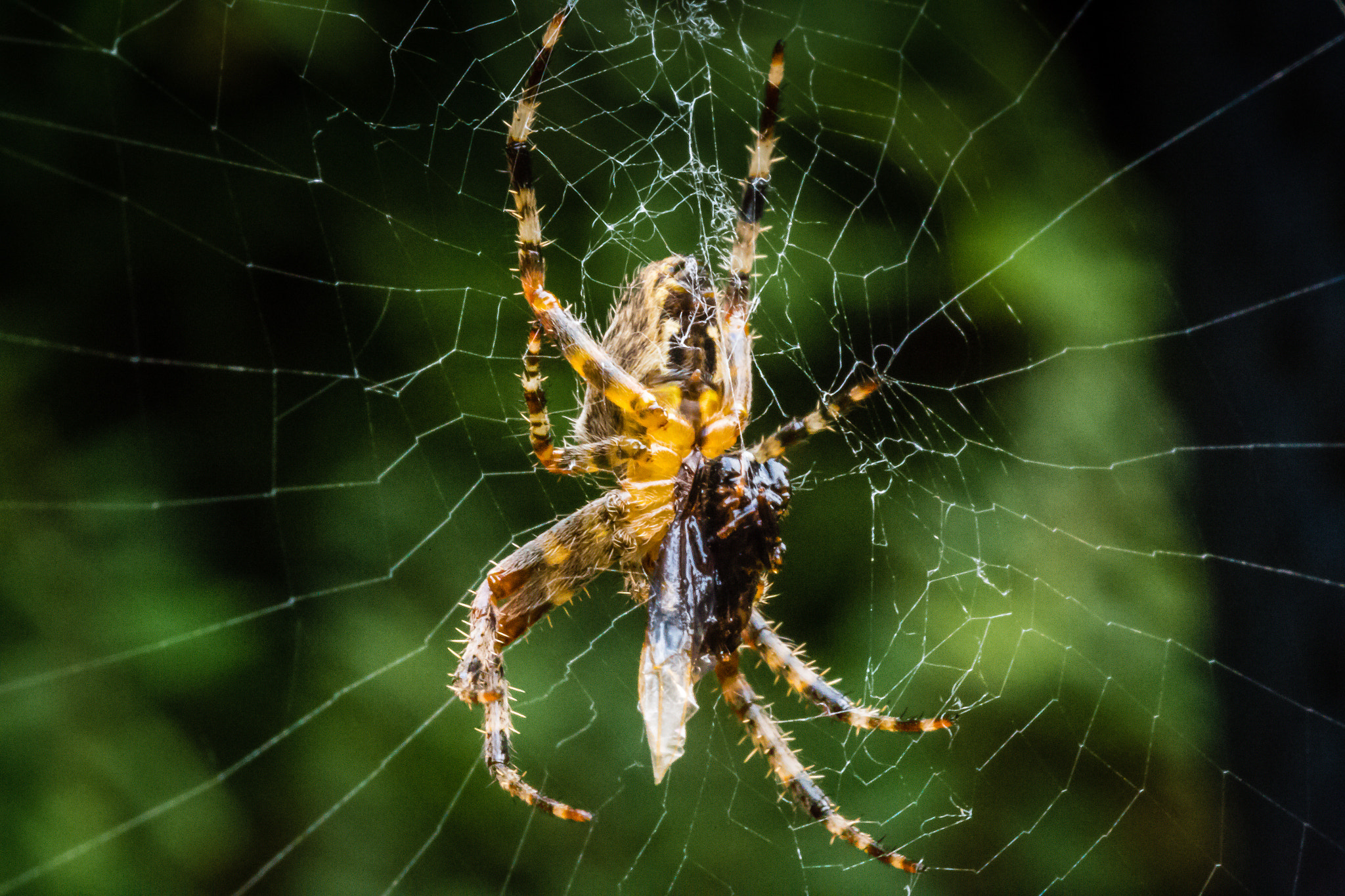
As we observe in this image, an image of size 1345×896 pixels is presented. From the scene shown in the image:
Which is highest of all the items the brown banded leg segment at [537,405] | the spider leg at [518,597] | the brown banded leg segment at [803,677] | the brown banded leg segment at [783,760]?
the brown banded leg segment at [537,405]

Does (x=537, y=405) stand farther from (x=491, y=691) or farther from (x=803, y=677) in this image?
(x=803, y=677)

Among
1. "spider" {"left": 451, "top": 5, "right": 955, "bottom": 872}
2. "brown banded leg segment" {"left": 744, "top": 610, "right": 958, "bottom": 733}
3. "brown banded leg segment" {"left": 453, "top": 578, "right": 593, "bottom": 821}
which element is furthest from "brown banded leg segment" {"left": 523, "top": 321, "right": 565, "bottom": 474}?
"brown banded leg segment" {"left": 744, "top": 610, "right": 958, "bottom": 733}

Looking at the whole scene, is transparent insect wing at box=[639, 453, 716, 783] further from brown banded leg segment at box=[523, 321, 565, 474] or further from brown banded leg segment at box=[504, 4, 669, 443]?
brown banded leg segment at box=[523, 321, 565, 474]

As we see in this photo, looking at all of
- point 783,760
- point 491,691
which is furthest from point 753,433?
point 491,691

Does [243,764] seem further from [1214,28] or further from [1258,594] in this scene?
[1214,28]

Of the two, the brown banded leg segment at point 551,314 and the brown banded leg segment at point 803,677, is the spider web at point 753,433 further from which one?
the brown banded leg segment at point 803,677

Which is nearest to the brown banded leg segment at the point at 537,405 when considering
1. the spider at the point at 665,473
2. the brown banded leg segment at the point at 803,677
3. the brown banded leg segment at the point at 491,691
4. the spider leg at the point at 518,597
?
the spider at the point at 665,473
